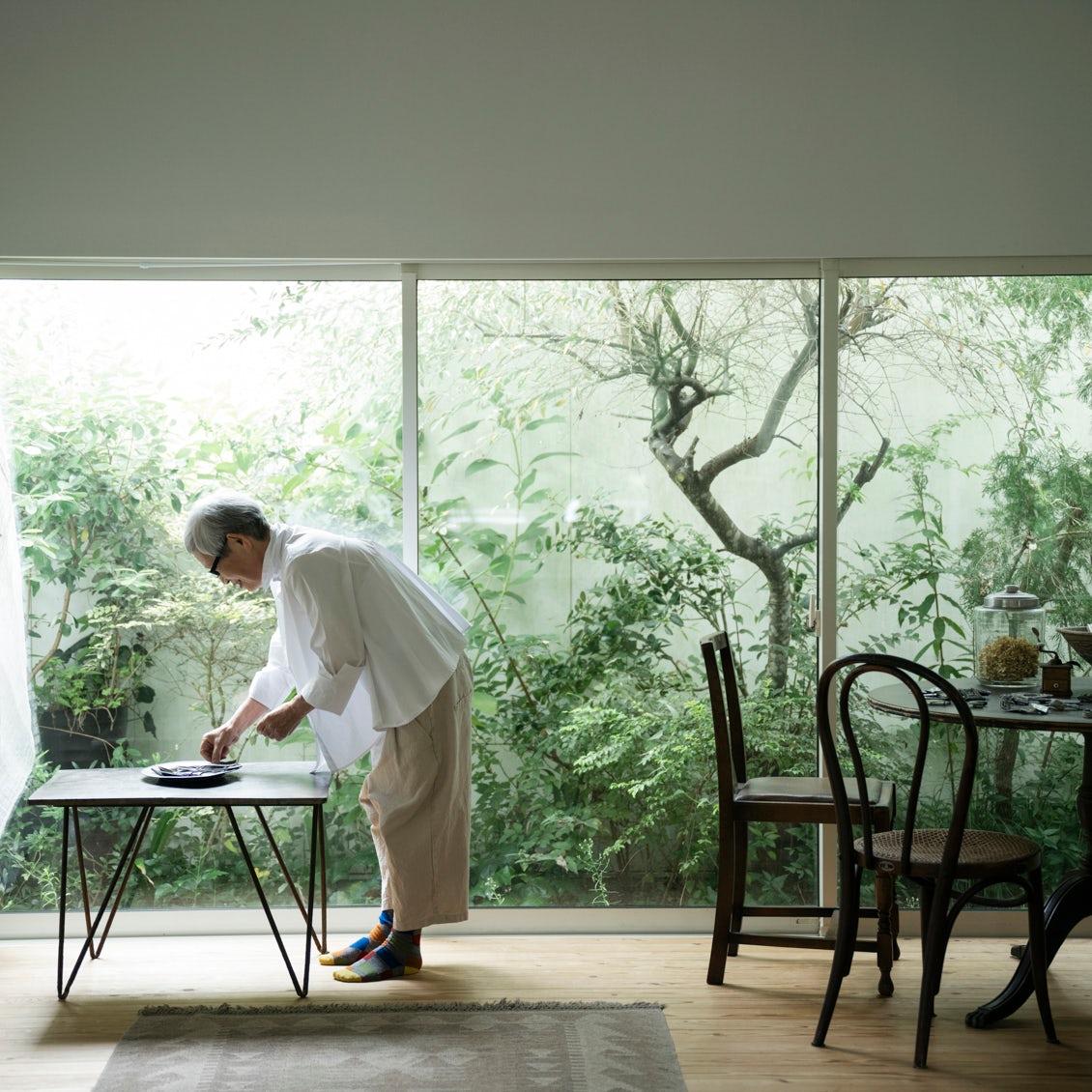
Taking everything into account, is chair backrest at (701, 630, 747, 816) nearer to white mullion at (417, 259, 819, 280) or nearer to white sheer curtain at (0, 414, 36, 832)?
white mullion at (417, 259, 819, 280)

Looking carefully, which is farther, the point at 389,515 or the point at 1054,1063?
the point at 389,515

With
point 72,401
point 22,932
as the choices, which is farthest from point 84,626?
point 22,932

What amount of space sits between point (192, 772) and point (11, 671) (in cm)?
85

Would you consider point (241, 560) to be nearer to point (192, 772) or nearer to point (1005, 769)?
point (192, 772)

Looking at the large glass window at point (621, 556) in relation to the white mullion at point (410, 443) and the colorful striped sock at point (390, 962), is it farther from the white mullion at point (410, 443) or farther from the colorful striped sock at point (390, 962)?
the colorful striped sock at point (390, 962)

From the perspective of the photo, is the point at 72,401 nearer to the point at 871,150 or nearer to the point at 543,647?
the point at 543,647

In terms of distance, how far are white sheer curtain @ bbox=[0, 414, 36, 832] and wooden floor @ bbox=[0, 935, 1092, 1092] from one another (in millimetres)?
505

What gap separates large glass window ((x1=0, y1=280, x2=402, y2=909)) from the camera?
3.67 meters

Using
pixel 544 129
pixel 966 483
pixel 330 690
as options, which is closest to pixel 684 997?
pixel 330 690

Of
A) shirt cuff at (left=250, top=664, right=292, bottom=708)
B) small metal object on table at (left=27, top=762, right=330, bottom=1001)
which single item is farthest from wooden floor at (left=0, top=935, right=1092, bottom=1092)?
shirt cuff at (left=250, top=664, right=292, bottom=708)

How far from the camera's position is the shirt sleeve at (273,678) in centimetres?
340

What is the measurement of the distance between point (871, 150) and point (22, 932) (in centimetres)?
347

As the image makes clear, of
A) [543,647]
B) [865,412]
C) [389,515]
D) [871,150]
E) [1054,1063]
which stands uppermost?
[871,150]

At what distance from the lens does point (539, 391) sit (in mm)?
3697
